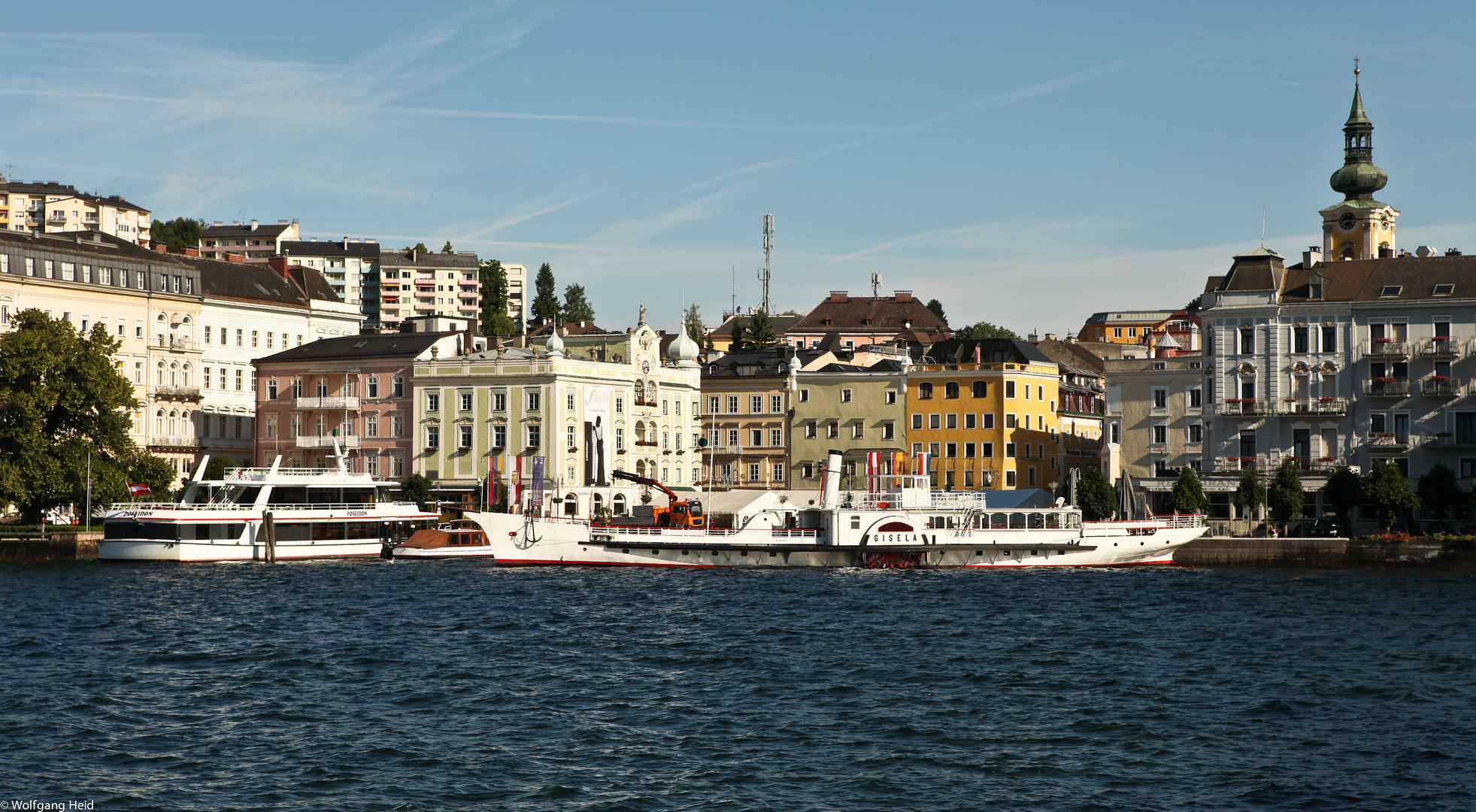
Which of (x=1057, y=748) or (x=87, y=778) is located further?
(x=1057, y=748)

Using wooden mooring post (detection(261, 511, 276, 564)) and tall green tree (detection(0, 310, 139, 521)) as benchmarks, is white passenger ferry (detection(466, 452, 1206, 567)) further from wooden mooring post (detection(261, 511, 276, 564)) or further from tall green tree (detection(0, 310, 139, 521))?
tall green tree (detection(0, 310, 139, 521))

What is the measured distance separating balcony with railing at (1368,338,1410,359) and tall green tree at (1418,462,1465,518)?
6.95 meters

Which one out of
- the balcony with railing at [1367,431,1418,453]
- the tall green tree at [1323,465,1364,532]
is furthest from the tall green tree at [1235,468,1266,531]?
the balcony with railing at [1367,431,1418,453]

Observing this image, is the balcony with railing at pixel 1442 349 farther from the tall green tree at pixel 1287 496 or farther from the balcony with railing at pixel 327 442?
the balcony with railing at pixel 327 442

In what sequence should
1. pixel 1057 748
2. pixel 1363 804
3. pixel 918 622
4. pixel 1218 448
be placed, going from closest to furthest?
1. pixel 1363 804
2. pixel 1057 748
3. pixel 918 622
4. pixel 1218 448

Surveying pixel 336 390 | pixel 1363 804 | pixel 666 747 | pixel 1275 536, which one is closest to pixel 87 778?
pixel 666 747

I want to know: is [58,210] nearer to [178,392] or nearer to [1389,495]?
[178,392]

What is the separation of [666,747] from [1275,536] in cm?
5599

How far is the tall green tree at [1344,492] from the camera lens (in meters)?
77.9

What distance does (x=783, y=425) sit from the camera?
375 feet

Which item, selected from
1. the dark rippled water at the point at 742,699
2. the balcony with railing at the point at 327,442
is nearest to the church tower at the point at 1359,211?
the dark rippled water at the point at 742,699

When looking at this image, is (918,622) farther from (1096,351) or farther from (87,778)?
(1096,351)

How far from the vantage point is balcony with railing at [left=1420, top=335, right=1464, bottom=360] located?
8156 centimetres

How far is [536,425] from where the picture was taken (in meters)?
101
